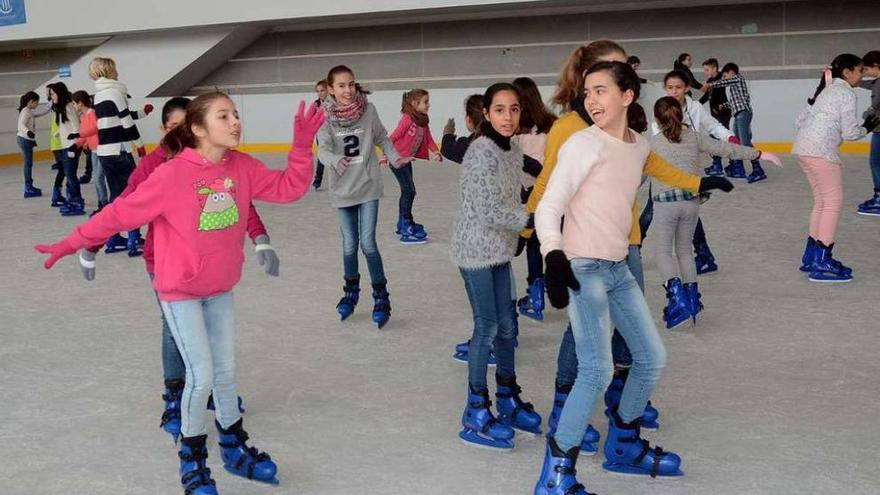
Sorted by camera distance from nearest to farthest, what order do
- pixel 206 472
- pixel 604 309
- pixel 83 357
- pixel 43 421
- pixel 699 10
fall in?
1. pixel 604 309
2. pixel 206 472
3. pixel 43 421
4. pixel 83 357
5. pixel 699 10

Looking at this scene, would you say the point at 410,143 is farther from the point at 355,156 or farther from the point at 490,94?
the point at 490,94

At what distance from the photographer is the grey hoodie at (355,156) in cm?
488

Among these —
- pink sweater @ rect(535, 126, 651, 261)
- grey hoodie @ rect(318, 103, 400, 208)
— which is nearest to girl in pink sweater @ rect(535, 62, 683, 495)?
pink sweater @ rect(535, 126, 651, 261)

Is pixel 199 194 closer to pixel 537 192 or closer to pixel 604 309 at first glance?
pixel 537 192

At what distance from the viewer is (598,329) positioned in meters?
2.79

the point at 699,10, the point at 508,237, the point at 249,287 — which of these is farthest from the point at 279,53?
the point at 508,237

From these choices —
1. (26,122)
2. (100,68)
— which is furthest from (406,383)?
(26,122)

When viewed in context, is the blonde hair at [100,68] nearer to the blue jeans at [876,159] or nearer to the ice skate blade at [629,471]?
the ice skate blade at [629,471]

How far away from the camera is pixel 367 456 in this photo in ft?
10.7

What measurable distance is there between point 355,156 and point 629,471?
7.94ft

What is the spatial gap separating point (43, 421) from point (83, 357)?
88 cm

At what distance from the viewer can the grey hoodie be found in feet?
16.0

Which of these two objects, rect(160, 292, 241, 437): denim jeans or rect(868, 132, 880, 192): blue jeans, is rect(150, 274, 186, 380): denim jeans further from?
rect(868, 132, 880, 192): blue jeans

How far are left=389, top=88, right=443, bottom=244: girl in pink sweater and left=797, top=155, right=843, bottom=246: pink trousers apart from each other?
7.67ft
